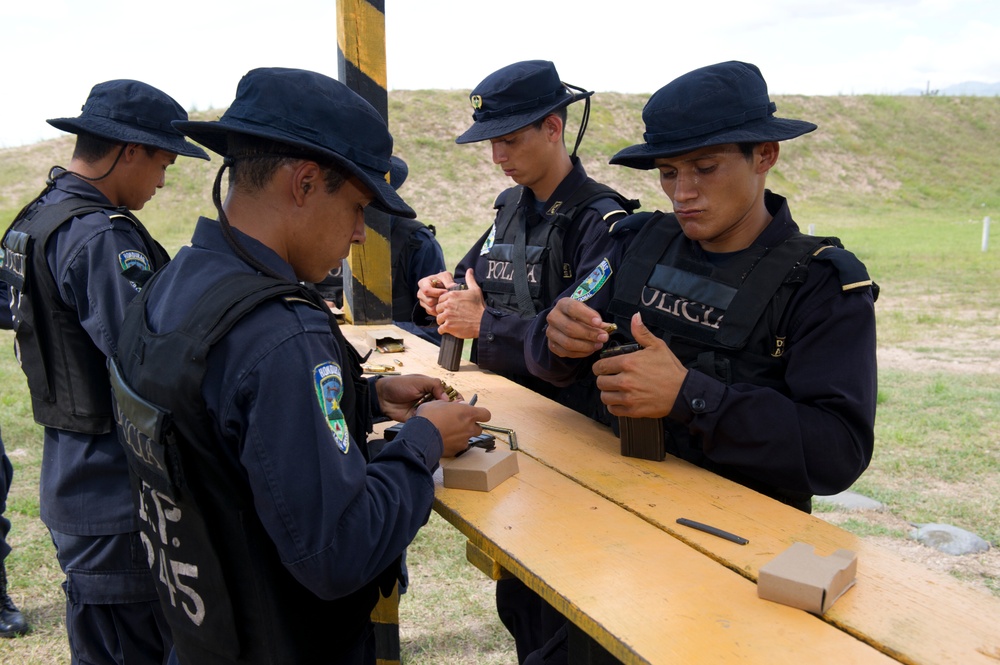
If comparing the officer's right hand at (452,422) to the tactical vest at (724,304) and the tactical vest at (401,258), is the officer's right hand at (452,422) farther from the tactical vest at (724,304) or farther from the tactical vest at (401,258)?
the tactical vest at (401,258)

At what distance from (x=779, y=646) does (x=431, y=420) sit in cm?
98

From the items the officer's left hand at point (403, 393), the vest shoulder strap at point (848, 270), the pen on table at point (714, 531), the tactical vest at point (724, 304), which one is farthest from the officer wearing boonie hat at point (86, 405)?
the vest shoulder strap at point (848, 270)

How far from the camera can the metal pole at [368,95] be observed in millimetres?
4051

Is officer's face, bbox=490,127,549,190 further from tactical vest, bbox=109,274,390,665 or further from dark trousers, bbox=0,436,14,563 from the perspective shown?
dark trousers, bbox=0,436,14,563

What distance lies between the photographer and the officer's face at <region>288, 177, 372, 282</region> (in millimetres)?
1688

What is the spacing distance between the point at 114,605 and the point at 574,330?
1.72 m

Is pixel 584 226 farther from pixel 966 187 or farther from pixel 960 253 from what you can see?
pixel 966 187

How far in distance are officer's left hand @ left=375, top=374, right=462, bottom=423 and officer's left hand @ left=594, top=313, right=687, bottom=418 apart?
1.99 ft

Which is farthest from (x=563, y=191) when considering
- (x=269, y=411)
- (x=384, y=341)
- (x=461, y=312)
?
(x=269, y=411)

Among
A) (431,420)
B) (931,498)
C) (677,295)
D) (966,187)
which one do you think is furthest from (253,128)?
(966,187)

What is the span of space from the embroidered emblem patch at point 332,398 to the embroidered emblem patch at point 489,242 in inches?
79.7

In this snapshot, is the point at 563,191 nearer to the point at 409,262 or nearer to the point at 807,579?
the point at 409,262

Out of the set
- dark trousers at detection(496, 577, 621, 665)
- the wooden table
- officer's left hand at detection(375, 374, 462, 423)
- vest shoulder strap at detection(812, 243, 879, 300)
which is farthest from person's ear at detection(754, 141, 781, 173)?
dark trousers at detection(496, 577, 621, 665)

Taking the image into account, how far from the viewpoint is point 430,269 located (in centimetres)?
471
